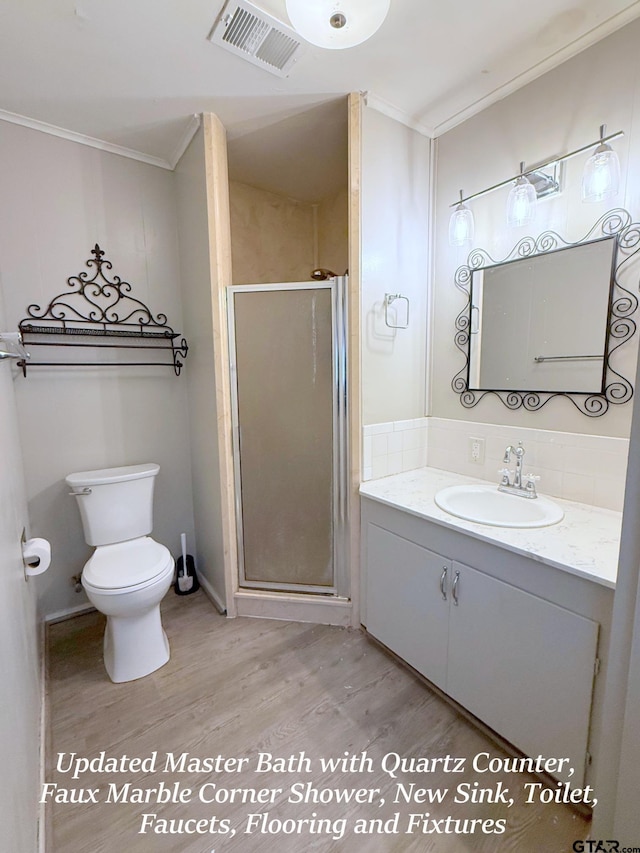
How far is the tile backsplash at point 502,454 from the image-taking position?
4.93ft

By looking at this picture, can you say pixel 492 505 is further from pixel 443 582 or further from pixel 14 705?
pixel 14 705

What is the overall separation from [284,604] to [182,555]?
841 millimetres

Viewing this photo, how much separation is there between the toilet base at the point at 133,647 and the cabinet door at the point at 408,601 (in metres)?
1.05

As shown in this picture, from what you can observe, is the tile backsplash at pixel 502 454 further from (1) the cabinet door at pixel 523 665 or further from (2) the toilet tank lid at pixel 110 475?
(2) the toilet tank lid at pixel 110 475

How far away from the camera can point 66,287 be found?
204cm

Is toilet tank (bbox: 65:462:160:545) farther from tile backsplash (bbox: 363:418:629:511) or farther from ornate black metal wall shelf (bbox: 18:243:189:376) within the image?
tile backsplash (bbox: 363:418:629:511)

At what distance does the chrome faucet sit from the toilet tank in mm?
1856

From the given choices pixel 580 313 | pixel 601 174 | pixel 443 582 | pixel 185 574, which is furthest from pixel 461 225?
pixel 185 574

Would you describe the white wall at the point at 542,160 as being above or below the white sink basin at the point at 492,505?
above

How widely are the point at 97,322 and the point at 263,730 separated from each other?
216 centimetres

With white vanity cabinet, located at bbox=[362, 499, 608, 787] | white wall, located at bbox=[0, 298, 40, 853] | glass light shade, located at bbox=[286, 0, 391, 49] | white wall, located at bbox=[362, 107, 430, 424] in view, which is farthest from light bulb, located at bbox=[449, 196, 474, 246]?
white wall, located at bbox=[0, 298, 40, 853]

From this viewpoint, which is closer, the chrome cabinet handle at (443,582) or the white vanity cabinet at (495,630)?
the white vanity cabinet at (495,630)

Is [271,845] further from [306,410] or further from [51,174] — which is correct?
[51,174]

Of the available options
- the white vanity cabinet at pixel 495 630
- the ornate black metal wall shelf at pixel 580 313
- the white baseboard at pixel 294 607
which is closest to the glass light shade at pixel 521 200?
the ornate black metal wall shelf at pixel 580 313
